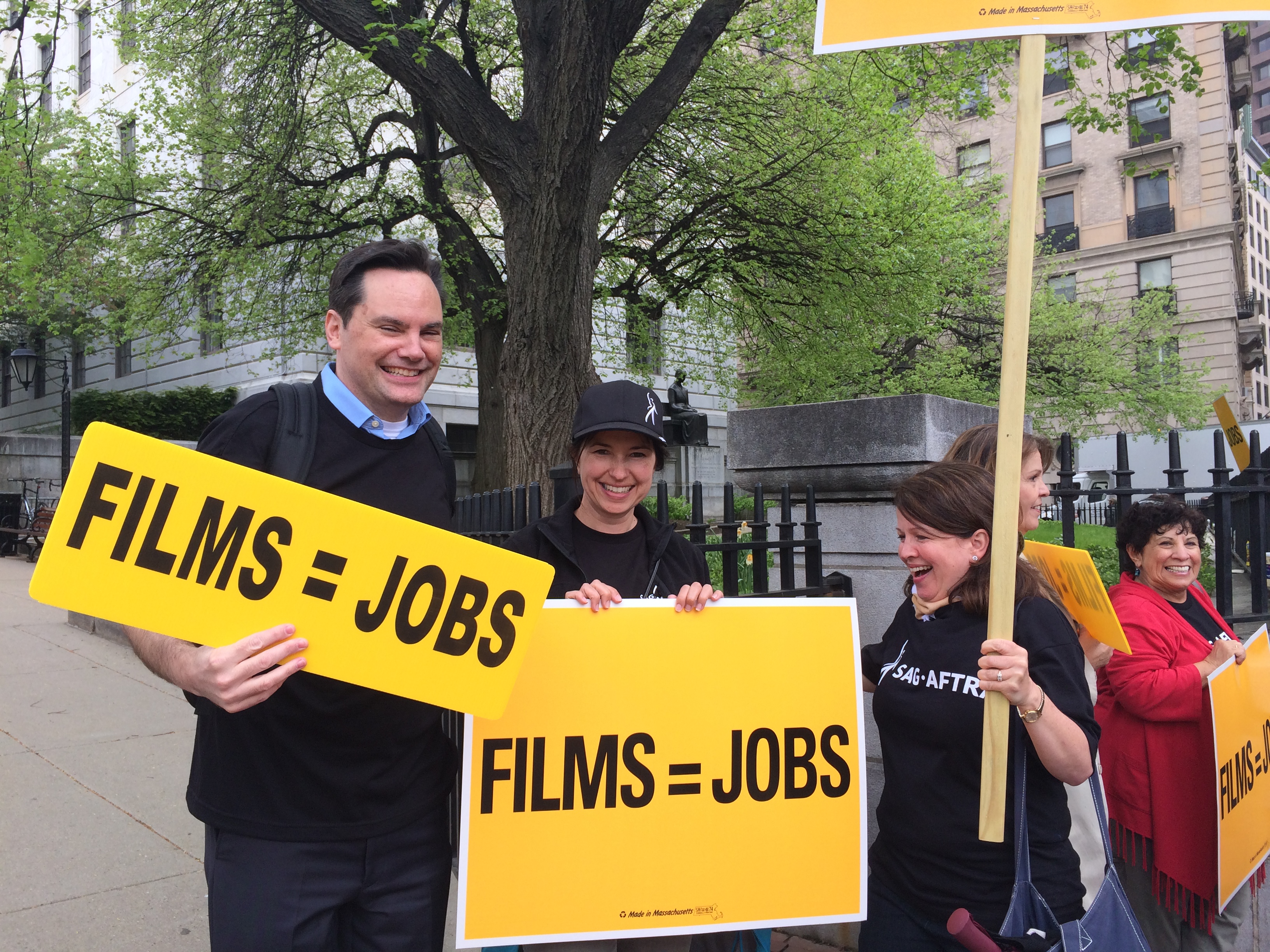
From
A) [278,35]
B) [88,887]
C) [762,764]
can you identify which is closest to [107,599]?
[762,764]

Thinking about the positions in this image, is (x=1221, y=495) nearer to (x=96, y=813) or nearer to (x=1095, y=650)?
(x=1095, y=650)

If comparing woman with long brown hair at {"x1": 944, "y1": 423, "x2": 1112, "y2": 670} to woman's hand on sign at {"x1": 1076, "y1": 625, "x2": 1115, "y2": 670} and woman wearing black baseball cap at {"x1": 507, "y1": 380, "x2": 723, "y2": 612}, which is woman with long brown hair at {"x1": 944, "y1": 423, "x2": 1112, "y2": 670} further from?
woman wearing black baseball cap at {"x1": 507, "y1": 380, "x2": 723, "y2": 612}

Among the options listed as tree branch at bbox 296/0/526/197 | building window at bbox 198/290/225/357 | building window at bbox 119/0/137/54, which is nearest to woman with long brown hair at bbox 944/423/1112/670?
tree branch at bbox 296/0/526/197

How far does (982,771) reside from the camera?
6.02 ft

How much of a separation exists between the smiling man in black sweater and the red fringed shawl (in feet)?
6.78

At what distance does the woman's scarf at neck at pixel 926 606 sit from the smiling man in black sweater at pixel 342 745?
1.20m

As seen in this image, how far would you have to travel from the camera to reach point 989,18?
1.91 metres

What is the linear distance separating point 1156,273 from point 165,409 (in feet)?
127

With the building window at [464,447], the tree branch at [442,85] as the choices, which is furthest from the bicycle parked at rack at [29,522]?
the tree branch at [442,85]

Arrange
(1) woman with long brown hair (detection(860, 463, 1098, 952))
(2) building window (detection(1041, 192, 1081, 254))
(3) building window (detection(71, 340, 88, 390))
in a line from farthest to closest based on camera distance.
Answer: (2) building window (detection(1041, 192, 1081, 254)), (3) building window (detection(71, 340, 88, 390)), (1) woman with long brown hair (detection(860, 463, 1098, 952))

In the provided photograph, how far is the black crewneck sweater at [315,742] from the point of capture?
1802 millimetres

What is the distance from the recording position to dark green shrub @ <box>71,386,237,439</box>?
2173 cm

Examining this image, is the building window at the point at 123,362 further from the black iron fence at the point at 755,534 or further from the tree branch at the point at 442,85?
the black iron fence at the point at 755,534

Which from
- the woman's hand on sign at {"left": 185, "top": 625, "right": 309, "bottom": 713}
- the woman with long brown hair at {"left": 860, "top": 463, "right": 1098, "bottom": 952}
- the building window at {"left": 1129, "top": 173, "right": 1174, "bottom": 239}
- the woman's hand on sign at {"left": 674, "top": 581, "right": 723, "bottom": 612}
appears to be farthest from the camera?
the building window at {"left": 1129, "top": 173, "right": 1174, "bottom": 239}
